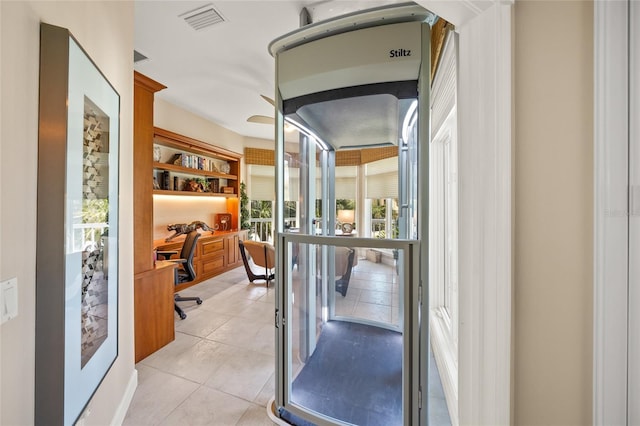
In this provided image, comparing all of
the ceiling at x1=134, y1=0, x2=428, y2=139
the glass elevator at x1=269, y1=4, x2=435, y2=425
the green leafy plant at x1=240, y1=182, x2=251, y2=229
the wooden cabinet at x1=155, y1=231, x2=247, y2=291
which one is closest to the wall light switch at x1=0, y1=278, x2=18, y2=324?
the glass elevator at x1=269, y1=4, x2=435, y2=425

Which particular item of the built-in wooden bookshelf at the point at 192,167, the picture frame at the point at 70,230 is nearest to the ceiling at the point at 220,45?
the built-in wooden bookshelf at the point at 192,167

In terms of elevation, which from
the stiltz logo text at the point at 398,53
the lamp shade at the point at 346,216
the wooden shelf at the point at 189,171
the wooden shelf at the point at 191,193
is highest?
the stiltz logo text at the point at 398,53

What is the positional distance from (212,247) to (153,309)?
2.35m

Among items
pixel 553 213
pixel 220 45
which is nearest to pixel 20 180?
pixel 553 213

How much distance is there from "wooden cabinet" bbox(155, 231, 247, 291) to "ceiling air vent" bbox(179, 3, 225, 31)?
2875 mm

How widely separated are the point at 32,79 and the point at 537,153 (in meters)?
1.55

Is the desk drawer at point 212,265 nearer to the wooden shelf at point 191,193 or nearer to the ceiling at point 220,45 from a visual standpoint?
the wooden shelf at point 191,193

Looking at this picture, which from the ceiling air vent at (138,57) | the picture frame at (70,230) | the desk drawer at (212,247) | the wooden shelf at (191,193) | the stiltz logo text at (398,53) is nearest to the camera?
the picture frame at (70,230)

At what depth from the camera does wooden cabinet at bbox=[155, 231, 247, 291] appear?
404 cm

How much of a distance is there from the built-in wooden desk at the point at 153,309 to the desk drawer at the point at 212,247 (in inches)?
74.7

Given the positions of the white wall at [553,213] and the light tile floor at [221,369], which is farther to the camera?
the light tile floor at [221,369]

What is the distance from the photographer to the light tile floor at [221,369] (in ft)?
5.34

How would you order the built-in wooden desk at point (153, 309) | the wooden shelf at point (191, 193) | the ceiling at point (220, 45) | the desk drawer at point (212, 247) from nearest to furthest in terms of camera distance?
1. the ceiling at point (220, 45)
2. the built-in wooden desk at point (153, 309)
3. the wooden shelf at point (191, 193)
4. the desk drawer at point (212, 247)

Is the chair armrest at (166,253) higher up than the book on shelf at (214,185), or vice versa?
A: the book on shelf at (214,185)
